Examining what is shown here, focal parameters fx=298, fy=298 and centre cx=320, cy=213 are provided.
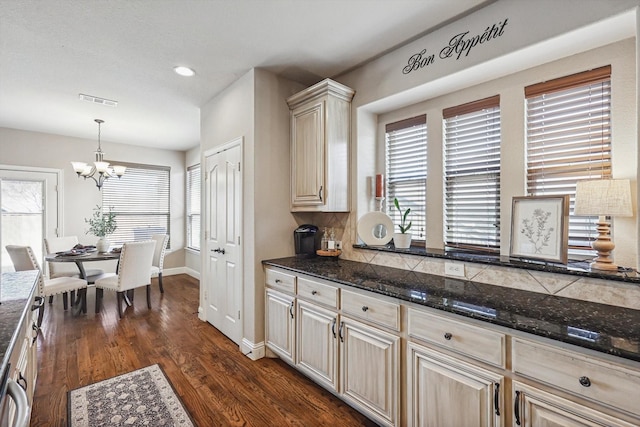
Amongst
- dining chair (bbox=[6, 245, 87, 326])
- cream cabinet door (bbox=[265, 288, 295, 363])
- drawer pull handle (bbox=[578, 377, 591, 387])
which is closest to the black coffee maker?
cream cabinet door (bbox=[265, 288, 295, 363])

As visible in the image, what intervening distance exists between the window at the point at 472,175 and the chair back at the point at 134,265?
149 inches

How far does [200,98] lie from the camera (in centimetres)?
354

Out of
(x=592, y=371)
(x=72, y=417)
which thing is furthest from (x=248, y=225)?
(x=592, y=371)

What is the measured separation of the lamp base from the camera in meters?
1.58

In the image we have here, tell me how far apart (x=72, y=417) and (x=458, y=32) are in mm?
3703

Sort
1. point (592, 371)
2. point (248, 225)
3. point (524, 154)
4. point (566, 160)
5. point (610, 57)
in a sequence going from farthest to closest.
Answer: point (248, 225) → point (524, 154) → point (566, 160) → point (610, 57) → point (592, 371)

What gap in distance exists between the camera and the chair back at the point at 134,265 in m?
3.88

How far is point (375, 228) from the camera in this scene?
2713mm

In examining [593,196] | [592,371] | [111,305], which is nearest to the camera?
[592,371]

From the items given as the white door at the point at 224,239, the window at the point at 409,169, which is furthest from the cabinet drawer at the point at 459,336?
the white door at the point at 224,239

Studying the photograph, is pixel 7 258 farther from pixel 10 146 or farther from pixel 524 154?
pixel 524 154

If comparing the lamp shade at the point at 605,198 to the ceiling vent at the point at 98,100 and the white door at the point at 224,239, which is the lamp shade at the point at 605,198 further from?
the ceiling vent at the point at 98,100

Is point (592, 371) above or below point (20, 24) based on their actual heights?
below

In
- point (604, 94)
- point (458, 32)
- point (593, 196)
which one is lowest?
point (593, 196)
